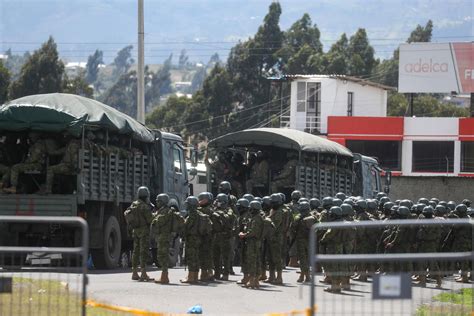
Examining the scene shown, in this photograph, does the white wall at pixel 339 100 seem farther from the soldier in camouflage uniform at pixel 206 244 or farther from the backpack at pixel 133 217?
the backpack at pixel 133 217

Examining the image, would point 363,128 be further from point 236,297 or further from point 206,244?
point 236,297

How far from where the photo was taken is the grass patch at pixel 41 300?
12.8m

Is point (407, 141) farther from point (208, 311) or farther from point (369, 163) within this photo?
point (208, 311)

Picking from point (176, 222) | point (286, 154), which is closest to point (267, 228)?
point (176, 222)

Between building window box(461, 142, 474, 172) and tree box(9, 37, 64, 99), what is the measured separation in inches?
986

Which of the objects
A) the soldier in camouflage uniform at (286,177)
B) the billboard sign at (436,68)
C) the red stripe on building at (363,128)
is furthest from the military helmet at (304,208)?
the billboard sign at (436,68)

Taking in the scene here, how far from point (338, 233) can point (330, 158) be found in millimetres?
10534

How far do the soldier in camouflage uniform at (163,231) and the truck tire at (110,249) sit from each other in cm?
224

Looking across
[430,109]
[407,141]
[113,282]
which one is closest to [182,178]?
→ [113,282]

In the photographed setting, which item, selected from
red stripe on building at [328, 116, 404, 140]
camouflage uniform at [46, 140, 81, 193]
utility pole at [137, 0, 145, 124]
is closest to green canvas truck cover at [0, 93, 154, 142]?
camouflage uniform at [46, 140, 81, 193]

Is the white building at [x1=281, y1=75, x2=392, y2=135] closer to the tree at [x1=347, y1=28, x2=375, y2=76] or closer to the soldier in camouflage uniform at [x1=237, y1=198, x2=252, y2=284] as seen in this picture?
the tree at [x1=347, y1=28, x2=375, y2=76]

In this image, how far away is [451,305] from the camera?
46.2 feet

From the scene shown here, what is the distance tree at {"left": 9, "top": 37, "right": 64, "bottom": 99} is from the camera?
68.5 m

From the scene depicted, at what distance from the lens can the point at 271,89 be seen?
289ft
